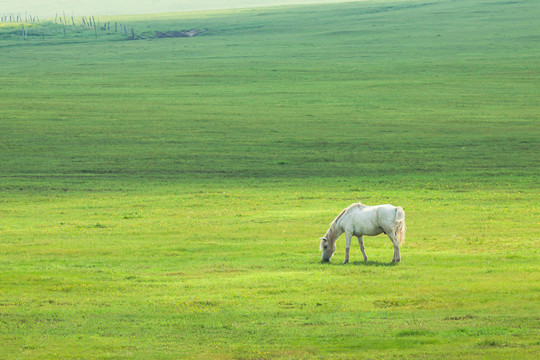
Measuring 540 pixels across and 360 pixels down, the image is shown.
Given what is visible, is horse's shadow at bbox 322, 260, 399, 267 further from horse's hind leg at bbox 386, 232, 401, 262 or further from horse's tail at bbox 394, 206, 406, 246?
horse's tail at bbox 394, 206, 406, 246

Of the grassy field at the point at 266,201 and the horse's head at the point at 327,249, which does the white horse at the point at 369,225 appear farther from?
the grassy field at the point at 266,201

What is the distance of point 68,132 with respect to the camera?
5397 centimetres

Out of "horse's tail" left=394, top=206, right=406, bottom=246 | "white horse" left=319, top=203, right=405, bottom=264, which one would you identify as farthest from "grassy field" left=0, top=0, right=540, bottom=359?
"horse's tail" left=394, top=206, right=406, bottom=246

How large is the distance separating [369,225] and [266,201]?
1379cm

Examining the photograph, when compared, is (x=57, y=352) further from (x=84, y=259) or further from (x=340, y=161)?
(x=340, y=161)

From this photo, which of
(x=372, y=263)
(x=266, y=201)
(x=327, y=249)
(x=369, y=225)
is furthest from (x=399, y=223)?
(x=266, y=201)

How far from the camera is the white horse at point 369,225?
18.2 m

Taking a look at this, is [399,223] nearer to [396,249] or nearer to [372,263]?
[396,249]

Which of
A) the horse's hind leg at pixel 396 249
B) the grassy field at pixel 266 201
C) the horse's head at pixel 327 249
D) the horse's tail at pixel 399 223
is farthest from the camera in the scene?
the horse's head at pixel 327 249

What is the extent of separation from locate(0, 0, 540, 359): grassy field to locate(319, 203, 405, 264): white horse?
0.64 m

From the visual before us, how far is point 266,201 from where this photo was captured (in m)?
32.1

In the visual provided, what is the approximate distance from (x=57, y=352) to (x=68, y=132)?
142 ft

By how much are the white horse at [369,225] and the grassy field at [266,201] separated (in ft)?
2.10

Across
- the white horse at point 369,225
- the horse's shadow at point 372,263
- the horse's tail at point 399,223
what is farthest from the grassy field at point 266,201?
→ the horse's tail at point 399,223
